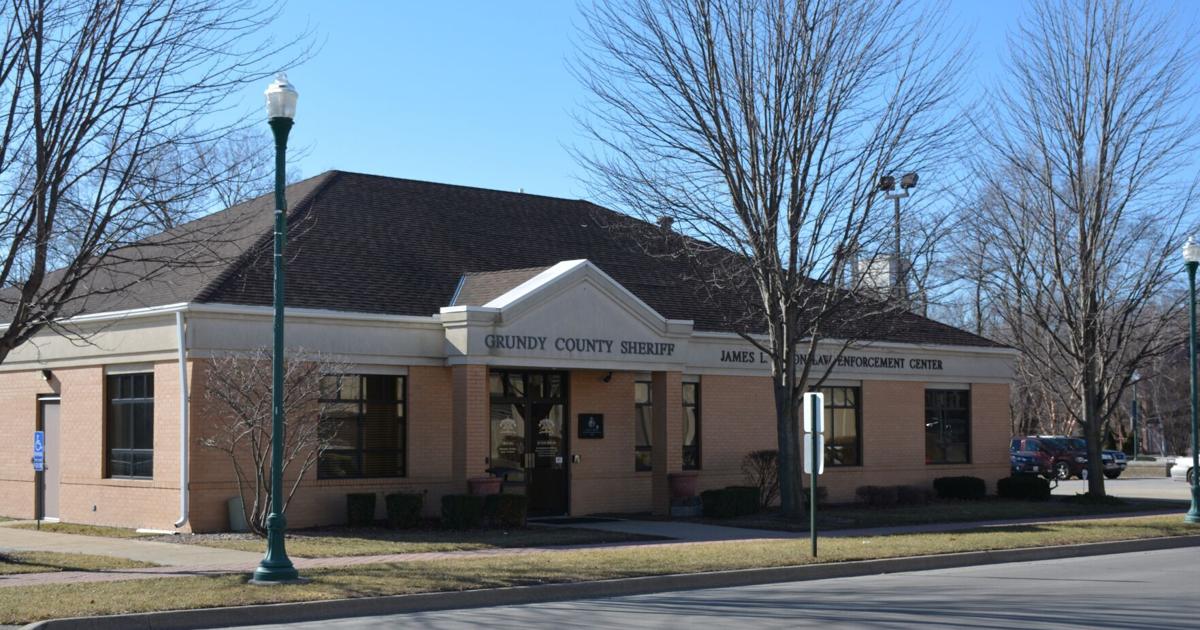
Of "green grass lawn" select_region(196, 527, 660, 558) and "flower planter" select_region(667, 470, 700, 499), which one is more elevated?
"flower planter" select_region(667, 470, 700, 499)

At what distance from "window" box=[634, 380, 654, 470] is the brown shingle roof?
6.71 feet

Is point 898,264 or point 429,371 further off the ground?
point 898,264

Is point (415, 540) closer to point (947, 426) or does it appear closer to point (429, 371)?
point (429, 371)

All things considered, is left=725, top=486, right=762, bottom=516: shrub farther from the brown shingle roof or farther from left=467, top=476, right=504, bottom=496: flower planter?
left=467, top=476, right=504, bottom=496: flower planter

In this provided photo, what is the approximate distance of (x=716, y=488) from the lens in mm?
27594

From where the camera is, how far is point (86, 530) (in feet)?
71.7

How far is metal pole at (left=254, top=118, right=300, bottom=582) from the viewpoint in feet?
46.7

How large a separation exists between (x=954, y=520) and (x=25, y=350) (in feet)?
60.9

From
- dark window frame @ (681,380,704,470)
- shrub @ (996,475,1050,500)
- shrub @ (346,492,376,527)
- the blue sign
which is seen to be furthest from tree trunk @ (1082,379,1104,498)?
the blue sign

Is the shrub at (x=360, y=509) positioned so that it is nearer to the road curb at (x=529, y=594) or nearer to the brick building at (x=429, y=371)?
the brick building at (x=429, y=371)

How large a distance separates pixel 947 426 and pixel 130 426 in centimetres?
1976

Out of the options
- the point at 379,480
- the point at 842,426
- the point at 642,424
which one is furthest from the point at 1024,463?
the point at 379,480

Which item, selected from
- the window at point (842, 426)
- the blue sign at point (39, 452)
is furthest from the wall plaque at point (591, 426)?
the blue sign at point (39, 452)

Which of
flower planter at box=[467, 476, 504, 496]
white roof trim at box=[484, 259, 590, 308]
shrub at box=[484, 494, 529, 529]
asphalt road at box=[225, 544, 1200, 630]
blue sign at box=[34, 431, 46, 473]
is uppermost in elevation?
white roof trim at box=[484, 259, 590, 308]
